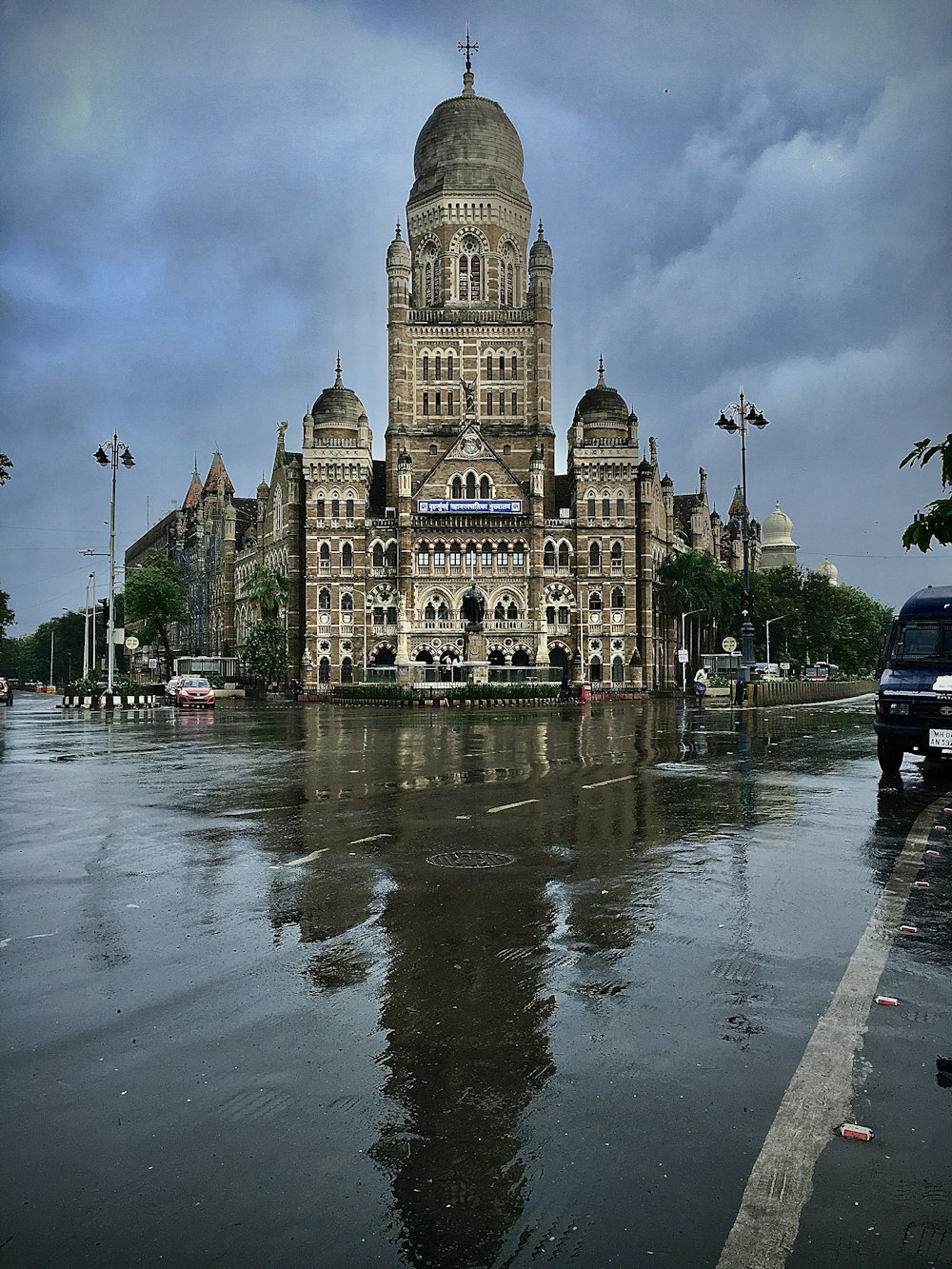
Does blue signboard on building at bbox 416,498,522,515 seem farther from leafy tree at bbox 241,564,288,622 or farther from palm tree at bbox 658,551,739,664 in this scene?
palm tree at bbox 658,551,739,664

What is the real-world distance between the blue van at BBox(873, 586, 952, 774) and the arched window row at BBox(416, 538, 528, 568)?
58.3 meters

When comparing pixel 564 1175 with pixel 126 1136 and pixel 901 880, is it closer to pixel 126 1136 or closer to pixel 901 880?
pixel 126 1136

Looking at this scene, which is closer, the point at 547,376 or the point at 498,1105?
the point at 498,1105

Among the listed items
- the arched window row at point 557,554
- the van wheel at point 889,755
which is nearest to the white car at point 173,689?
the arched window row at point 557,554

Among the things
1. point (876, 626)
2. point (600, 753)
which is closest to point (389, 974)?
point (600, 753)

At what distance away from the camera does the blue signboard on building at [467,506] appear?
74.9 metres

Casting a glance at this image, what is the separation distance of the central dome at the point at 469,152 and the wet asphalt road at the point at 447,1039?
7762 centimetres

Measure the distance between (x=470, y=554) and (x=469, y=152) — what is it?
32.3 metres

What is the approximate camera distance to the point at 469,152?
263 feet

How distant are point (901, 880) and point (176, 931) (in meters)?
5.76

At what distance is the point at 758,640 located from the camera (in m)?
89.8

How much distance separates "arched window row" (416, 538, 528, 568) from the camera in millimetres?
75375

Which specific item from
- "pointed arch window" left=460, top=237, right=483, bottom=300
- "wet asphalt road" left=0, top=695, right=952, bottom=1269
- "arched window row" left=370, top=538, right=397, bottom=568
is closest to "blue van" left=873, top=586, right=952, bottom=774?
"wet asphalt road" left=0, top=695, right=952, bottom=1269

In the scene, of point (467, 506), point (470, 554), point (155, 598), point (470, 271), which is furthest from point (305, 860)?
point (470, 271)
